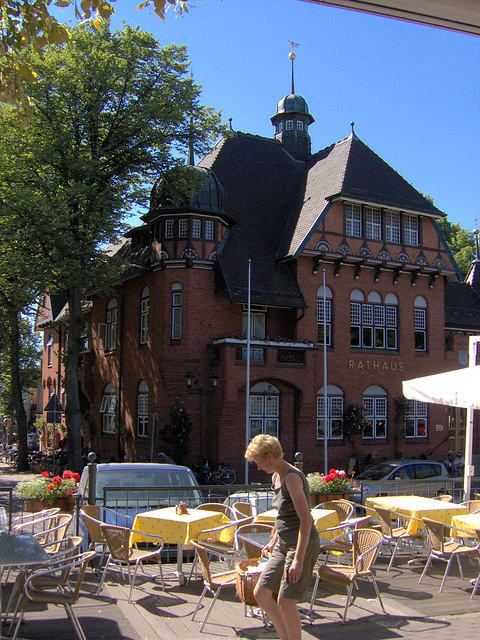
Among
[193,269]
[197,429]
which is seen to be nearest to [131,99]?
[193,269]

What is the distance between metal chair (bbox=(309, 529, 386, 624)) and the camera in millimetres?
6555

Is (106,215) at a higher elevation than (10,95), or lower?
higher

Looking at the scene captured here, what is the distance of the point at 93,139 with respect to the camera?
907 inches

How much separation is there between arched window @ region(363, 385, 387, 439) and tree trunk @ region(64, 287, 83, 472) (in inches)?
465

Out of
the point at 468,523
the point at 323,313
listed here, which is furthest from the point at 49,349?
the point at 468,523

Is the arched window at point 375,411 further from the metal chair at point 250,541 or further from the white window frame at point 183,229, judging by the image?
the metal chair at point 250,541

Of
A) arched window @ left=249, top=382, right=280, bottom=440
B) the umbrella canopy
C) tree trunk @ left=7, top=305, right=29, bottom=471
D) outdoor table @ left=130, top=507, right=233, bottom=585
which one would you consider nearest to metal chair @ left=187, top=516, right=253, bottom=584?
outdoor table @ left=130, top=507, right=233, bottom=585

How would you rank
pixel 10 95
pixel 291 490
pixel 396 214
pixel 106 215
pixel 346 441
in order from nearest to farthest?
pixel 291 490, pixel 10 95, pixel 106 215, pixel 346 441, pixel 396 214

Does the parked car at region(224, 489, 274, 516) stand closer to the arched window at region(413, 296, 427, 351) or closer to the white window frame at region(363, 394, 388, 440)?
the white window frame at region(363, 394, 388, 440)

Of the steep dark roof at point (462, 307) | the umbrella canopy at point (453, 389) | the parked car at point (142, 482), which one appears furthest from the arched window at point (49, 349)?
the umbrella canopy at point (453, 389)

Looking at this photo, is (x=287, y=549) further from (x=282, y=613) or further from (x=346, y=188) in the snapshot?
(x=346, y=188)

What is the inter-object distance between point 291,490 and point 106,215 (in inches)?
748

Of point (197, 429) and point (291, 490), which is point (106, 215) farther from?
point (291, 490)

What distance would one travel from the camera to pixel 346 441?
26109 millimetres
